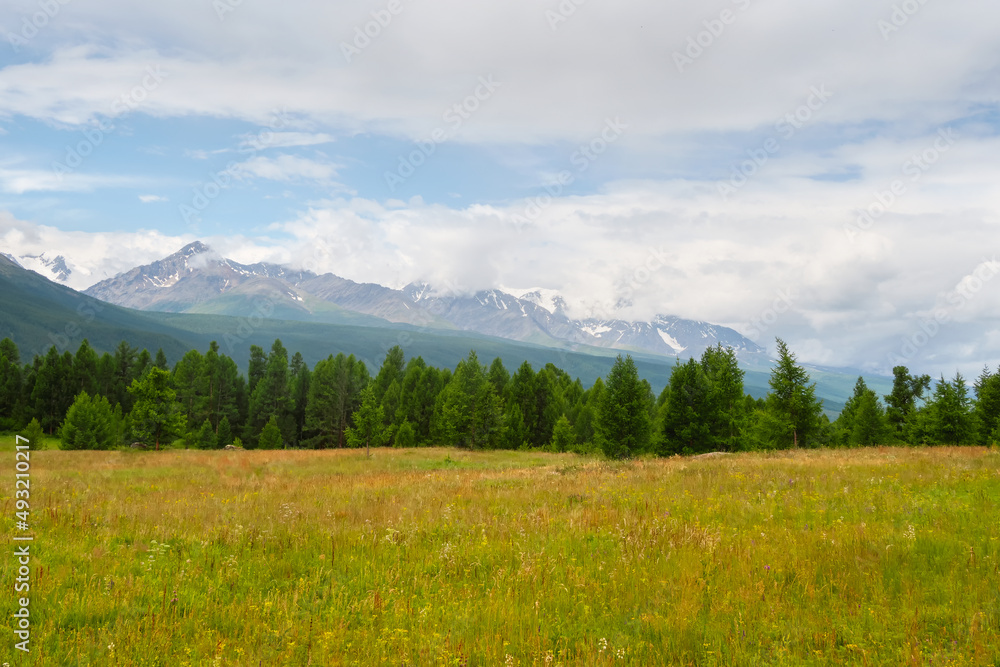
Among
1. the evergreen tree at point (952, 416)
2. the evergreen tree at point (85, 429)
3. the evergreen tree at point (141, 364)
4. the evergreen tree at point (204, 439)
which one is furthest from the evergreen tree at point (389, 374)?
the evergreen tree at point (952, 416)

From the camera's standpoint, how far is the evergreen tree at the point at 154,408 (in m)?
47.1

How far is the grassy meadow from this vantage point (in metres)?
4.70

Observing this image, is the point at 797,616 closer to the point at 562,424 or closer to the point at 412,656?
the point at 412,656

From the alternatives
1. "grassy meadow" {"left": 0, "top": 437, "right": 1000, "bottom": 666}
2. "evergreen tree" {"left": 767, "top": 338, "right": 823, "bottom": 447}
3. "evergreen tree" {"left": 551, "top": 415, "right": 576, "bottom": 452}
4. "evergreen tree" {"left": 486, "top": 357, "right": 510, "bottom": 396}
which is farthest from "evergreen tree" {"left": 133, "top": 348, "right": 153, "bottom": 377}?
"evergreen tree" {"left": 767, "top": 338, "right": 823, "bottom": 447}

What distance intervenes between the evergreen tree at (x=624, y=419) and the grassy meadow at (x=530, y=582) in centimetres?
3163

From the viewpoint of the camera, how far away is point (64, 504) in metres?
11.0

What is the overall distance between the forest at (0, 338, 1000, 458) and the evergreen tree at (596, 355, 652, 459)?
0.10 m

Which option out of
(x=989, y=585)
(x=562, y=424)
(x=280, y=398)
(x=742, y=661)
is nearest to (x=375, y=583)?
(x=742, y=661)

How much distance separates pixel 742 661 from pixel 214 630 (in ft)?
16.3

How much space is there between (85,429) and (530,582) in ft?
212

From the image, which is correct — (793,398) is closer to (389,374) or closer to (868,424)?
(868,424)

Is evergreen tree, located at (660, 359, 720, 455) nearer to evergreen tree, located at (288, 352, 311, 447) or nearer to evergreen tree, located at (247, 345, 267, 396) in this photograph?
evergreen tree, located at (288, 352, 311, 447)

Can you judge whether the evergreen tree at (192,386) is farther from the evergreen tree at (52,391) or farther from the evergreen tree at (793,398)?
the evergreen tree at (793,398)

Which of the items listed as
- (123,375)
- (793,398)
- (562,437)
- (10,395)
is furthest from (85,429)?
(793,398)
